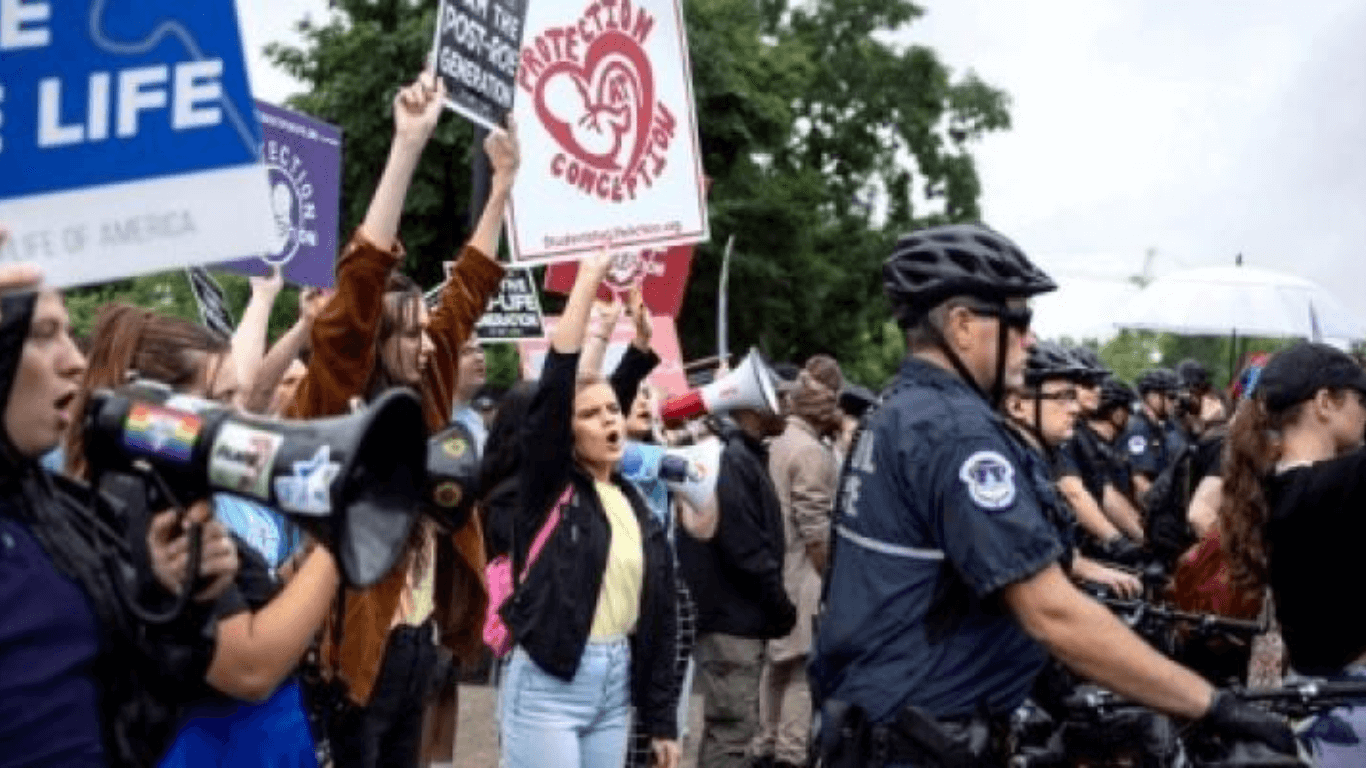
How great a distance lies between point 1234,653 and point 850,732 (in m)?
3.48

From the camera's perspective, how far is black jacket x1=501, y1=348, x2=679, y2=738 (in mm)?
6906

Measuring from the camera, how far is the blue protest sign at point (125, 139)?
366 centimetres

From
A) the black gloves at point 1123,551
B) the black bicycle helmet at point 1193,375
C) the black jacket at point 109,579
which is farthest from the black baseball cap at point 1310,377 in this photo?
the black bicycle helmet at point 1193,375

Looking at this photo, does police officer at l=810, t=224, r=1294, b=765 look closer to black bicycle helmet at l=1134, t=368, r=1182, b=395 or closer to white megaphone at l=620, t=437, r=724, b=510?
white megaphone at l=620, t=437, r=724, b=510

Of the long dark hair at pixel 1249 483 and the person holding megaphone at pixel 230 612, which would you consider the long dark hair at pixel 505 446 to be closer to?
the long dark hair at pixel 1249 483

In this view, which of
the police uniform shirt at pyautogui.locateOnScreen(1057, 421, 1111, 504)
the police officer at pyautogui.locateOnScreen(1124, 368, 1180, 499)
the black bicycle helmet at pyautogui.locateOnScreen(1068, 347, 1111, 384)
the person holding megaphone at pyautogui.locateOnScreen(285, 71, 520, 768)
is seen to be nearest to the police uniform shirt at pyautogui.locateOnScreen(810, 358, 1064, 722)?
the person holding megaphone at pyautogui.locateOnScreen(285, 71, 520, 768)

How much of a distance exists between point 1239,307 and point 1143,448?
342cm

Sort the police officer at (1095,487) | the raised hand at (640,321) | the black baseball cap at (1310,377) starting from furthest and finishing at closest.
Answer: the police officer at (1095,487)
the raised hand at (640,321)
the black baseball cap at (1310,377)

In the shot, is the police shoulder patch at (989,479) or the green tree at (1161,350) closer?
the police shoulder patch at (989,479)

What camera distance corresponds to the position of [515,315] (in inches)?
487

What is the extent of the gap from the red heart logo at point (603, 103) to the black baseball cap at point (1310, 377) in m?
2.85

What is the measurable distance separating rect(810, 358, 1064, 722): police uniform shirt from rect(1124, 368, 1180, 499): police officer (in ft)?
29.4

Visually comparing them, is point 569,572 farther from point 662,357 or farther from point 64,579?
point 662,357

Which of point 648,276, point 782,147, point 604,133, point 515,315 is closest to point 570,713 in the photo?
point 604,133
